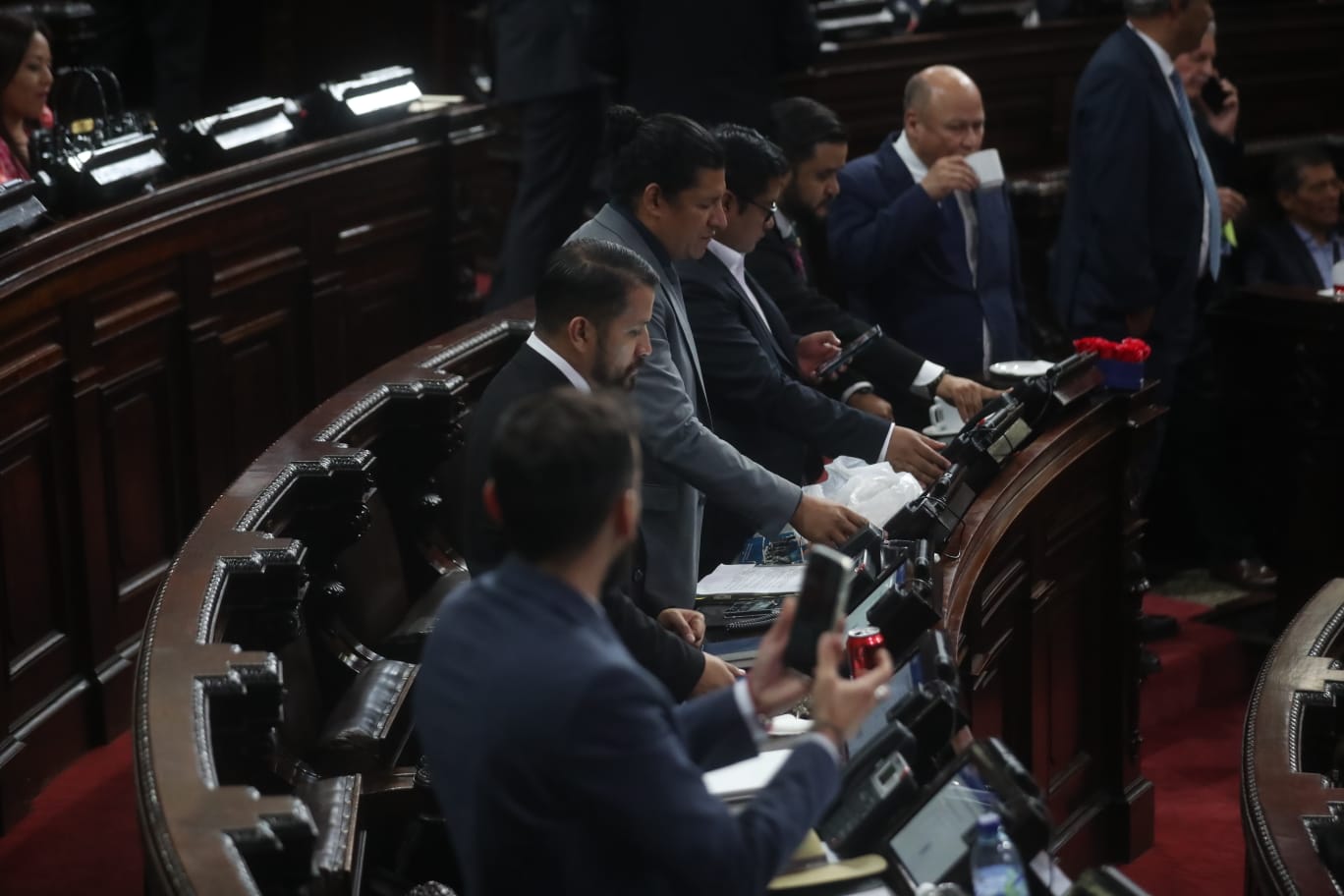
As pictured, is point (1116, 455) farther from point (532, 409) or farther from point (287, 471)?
point (532, 409)

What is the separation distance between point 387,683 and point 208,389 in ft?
5.36

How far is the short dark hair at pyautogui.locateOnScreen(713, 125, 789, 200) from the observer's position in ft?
10.8

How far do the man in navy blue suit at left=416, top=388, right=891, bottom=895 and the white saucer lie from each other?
2.44m

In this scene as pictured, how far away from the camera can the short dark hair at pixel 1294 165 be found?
569cm

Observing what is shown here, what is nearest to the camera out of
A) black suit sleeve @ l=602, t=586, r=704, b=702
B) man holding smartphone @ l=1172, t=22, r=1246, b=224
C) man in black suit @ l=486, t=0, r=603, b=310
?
black suit sleeve @ l=602, t=586, r=704, b=702

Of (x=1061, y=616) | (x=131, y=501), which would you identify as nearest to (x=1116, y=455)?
(x=1061, y=616)

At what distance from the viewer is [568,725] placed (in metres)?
1.45

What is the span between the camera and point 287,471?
293 centimetres

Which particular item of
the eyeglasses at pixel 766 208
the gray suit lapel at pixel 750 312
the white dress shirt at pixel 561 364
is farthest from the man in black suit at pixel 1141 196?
the white dress shirt at pixel 561 364

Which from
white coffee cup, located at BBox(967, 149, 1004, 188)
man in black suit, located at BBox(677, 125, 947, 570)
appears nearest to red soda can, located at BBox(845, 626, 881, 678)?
man in black suit, located at BBox(677, 125, 947, 570)

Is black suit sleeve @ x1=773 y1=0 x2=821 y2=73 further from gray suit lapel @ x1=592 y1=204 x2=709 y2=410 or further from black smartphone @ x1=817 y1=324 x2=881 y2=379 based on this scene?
gray suit lapel @ x1=592 y1=204 x2=709 y2=410

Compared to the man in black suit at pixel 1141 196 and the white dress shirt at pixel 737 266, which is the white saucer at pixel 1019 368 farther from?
the man in black suit at pixel 1141 196

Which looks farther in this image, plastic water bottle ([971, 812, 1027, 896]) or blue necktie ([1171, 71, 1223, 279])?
blue necktie ([1171, 71, 1223, 279])

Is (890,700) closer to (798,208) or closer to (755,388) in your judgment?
(755,388)
